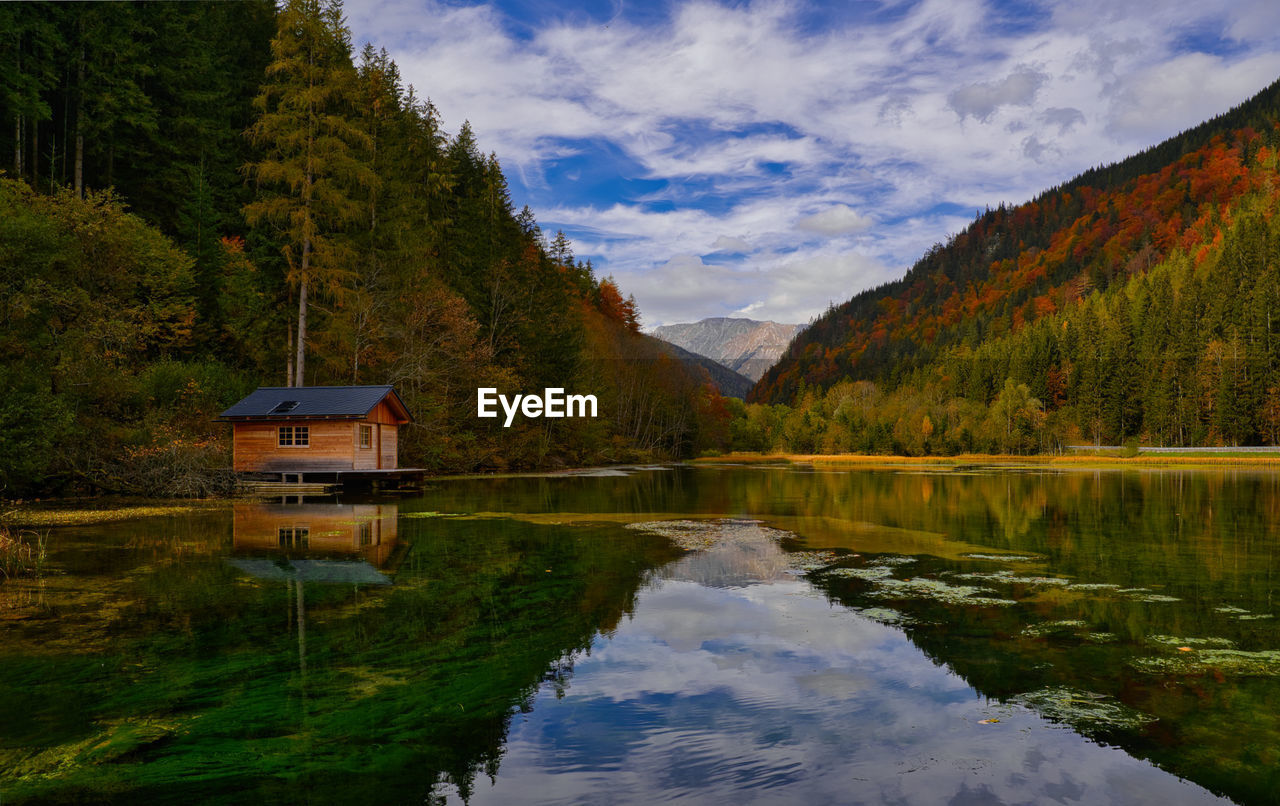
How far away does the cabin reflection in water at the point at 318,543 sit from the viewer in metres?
11.9

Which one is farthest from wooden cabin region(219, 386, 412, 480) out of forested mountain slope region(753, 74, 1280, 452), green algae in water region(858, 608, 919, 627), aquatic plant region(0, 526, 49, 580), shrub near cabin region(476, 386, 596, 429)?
forested mountain slope region(753, 74, 1280, 452)

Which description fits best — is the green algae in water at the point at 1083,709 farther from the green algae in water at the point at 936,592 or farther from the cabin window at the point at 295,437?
the cabin window at the point at 295,437

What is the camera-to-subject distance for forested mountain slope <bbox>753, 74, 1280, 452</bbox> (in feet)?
277

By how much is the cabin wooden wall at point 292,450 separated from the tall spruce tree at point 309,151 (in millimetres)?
2993

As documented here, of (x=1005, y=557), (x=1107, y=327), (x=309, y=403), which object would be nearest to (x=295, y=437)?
(x=309, y=403)

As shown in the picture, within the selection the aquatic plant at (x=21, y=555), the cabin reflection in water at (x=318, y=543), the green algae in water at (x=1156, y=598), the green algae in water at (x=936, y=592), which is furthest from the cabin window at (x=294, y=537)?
the green algae in water at (x=1156, y=598)

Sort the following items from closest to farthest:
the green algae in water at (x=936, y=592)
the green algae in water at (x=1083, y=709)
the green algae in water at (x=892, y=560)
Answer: the green algae in water at (x=1083, y=709)
the green algae in water at (x=936, y=592)
the green algae in water at (x=892, y=560)

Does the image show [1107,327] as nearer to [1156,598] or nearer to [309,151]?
[309,151]

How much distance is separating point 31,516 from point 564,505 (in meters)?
14.6

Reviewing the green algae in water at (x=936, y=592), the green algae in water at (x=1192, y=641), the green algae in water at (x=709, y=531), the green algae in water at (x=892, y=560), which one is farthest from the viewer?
the green algae in water at (x=709, y=531)

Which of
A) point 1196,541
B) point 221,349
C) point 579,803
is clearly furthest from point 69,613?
point 221,349

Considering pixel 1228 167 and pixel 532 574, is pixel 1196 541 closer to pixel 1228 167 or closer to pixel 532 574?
pixel 532 574

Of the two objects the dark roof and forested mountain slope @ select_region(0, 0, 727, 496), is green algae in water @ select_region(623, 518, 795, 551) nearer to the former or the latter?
the dark roof

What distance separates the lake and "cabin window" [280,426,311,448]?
1455 centimetres
